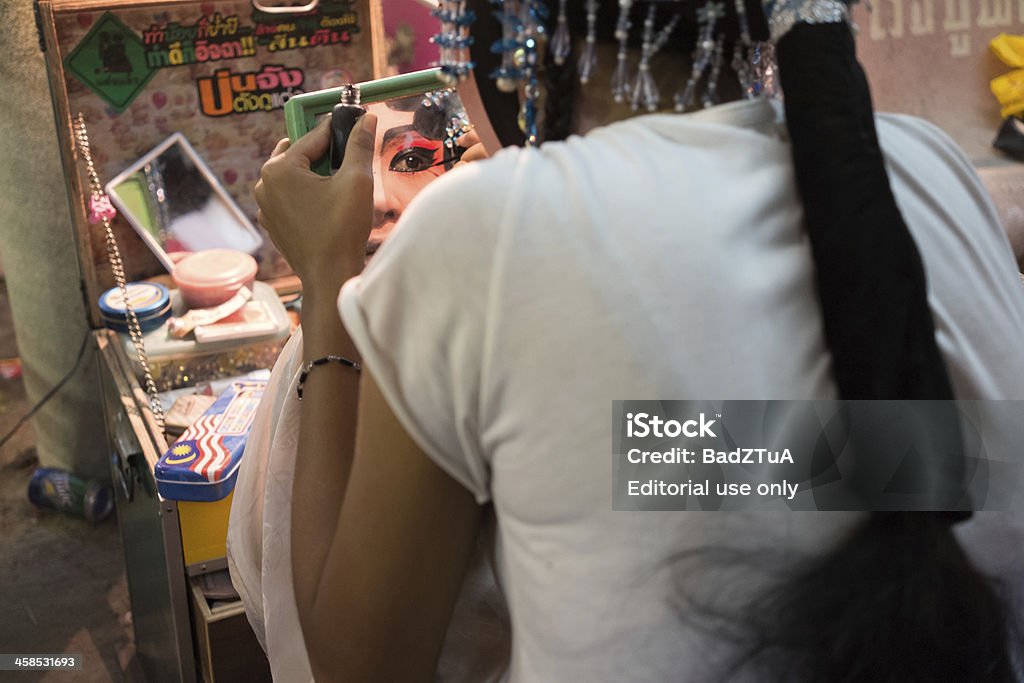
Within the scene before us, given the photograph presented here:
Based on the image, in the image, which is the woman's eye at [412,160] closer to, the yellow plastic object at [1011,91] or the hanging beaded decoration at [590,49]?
the hanging beaded decoration at [590,49]

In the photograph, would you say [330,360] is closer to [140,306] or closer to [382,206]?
[382,206]

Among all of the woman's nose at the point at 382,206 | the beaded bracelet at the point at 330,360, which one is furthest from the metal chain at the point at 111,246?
the beaded bracelet at the point at 330,360

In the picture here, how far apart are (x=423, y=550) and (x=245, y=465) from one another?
0.37 metres

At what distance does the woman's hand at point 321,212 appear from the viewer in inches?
32.2

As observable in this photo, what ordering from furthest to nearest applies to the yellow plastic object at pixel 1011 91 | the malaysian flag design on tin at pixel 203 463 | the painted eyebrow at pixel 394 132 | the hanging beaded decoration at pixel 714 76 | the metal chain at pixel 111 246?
the yellow plastic object at pixel 1011 91 → the metal chain at pixel 111 246 → the malaysian flag design on tin at pixel 203 463 → the painted eyebrow at pixel 394 132 → the hanging beaded decoration at pixel 714 76

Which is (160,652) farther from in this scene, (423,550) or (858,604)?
(858,604)

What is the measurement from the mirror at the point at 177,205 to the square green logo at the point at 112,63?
4.7 inches

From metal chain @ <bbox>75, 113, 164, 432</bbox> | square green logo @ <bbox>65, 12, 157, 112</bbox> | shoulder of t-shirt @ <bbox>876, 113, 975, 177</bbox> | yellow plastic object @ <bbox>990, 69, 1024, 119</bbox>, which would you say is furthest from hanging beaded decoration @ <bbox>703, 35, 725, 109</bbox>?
yellow plastic object @ <bbox>990, 69, 1024, 119</bbox>

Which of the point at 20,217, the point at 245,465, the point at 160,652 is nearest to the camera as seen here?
the point at 245,465

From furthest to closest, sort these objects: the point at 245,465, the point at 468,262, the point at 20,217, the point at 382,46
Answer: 1. the point at 20,217
2. the point at 382,46
3. the point at 245,465
4. the point at 468,262

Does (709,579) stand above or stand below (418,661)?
above

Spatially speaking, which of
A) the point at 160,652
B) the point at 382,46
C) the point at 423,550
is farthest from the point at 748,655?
the point at 382,46

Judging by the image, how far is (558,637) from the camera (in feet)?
2.01

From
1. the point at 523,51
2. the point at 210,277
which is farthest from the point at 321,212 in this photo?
the point at 210,277
